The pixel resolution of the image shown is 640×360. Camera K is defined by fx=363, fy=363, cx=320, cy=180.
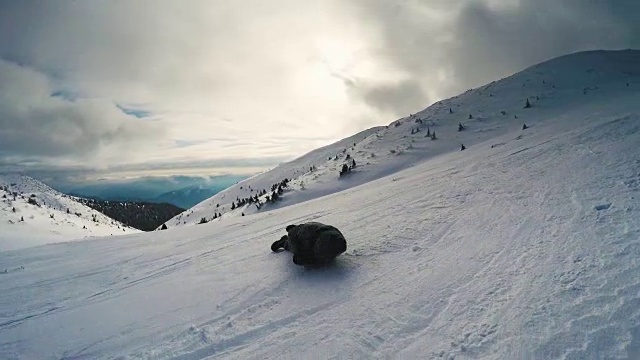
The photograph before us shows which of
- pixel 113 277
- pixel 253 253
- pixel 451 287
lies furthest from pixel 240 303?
pixel 113 277

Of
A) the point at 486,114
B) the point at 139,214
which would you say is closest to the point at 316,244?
the point at 486,114

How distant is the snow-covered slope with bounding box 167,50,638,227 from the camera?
18.1 meters

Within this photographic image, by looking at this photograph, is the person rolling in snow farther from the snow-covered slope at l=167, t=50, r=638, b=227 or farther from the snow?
the snow-covered slope at l=167, t=50, r=638, b=227

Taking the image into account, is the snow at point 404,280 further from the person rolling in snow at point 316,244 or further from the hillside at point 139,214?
the hillside at point 139,214

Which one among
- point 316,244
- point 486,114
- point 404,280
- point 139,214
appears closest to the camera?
point 404,280

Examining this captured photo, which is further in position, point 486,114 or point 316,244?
point 486,114

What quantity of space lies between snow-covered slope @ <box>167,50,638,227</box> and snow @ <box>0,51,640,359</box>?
25.0 feet

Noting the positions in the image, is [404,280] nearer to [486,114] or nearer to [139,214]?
[486,114]

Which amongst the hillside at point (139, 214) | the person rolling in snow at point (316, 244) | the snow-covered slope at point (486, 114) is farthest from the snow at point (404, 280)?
the hillside at point (139, 214)

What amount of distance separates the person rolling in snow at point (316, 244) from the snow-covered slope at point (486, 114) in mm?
11399

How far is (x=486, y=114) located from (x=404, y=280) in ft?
61.7

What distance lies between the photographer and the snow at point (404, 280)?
12.3ft

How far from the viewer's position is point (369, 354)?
3807 mm

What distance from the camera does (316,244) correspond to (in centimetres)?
628
